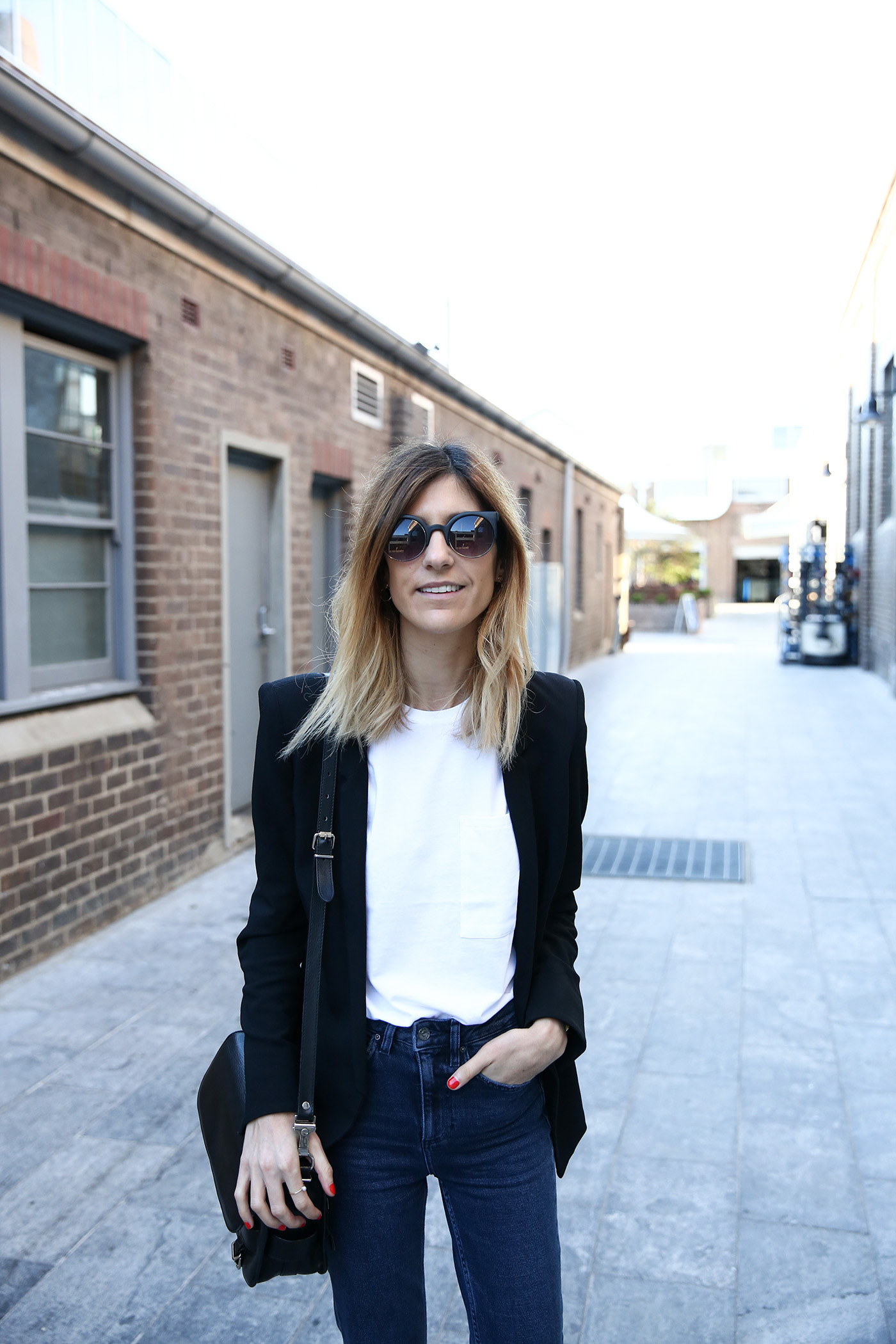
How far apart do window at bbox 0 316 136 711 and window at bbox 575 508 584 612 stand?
1529 cm

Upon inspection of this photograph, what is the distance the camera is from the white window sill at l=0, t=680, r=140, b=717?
4.81 metres

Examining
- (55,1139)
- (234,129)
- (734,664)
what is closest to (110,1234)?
(55,1139)

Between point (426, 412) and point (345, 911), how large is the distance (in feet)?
31.9

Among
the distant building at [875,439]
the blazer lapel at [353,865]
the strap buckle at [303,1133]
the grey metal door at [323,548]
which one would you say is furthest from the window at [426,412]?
the strap buckle at [303,1133]

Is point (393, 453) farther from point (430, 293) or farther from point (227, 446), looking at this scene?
point (430, 293)

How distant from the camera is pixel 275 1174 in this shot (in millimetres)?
1537

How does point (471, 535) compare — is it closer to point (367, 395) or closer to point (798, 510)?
point (367, 395)

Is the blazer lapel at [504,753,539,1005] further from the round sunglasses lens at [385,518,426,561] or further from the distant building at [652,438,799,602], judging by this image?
the distant building at [652,438,799,602]

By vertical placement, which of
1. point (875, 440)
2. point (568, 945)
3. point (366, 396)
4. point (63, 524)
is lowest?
point (568, 945)

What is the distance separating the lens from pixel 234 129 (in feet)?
22.2

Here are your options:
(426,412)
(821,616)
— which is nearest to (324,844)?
(426,412)

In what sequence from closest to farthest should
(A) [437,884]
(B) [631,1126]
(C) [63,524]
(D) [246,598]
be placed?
(A) [437,884]
(B) [631,1126]
(C) [63,524]
(D) [246,598]

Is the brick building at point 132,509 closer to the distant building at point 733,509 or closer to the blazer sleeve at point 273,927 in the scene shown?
the blazer sleeve at point 273,927

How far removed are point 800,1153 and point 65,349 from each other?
14.9 ft
